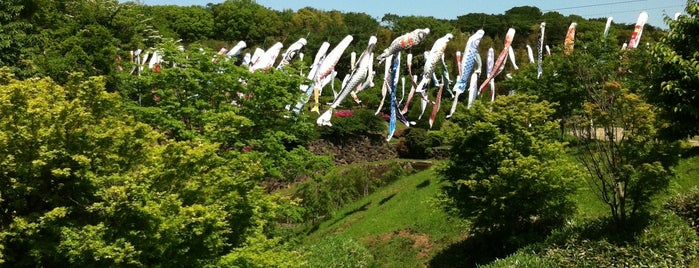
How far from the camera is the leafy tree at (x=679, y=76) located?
28.7 ft

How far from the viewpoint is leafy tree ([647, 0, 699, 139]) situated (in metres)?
8.73

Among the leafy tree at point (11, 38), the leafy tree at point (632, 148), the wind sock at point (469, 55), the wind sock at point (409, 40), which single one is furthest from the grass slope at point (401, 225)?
the leafy tree at point (11, 38)

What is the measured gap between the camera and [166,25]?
228ft

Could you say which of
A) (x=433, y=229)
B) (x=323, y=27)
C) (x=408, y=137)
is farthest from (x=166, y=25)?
(x=433, y=229)

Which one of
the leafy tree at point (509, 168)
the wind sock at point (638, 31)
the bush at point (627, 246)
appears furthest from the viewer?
the wind sock at point (638, 31)

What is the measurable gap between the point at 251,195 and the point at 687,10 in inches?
330

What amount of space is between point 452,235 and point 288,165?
21.1 feet

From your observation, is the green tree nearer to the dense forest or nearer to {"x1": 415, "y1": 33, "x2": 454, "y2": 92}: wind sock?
the dense forest

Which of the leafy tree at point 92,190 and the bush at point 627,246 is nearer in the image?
the leafy tree at point 92,190

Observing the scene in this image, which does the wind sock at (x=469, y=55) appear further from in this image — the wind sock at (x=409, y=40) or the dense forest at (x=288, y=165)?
the wind sock at (x=409, y=40)

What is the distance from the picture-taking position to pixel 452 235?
2033cm

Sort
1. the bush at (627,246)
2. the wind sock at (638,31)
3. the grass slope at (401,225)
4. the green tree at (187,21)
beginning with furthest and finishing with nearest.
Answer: the green tree at (187,21), the wind sock at (638,31), the grass slope at (401,225), the bush at (627,246)

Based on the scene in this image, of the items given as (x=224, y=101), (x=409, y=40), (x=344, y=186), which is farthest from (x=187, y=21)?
(x=224, y=101)

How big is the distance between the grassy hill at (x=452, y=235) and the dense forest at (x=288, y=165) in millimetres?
68
